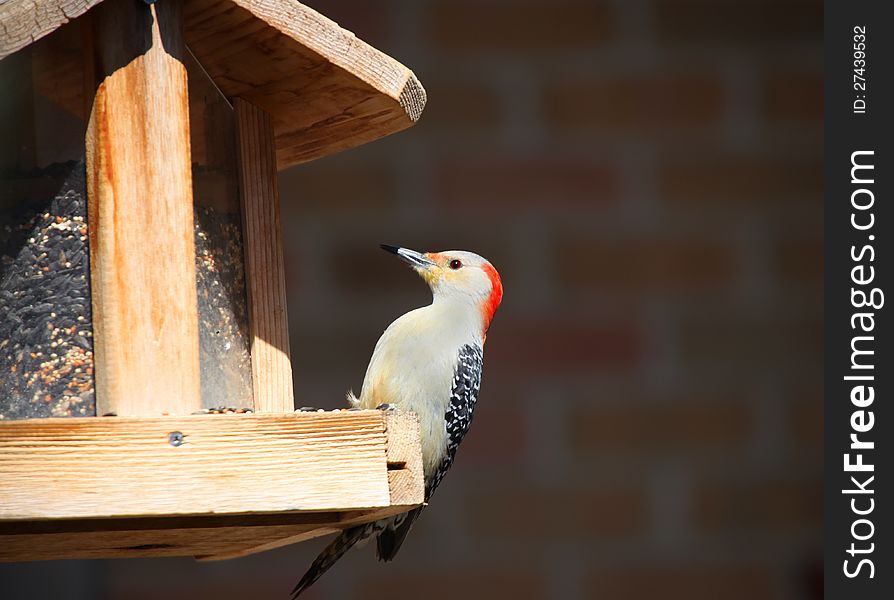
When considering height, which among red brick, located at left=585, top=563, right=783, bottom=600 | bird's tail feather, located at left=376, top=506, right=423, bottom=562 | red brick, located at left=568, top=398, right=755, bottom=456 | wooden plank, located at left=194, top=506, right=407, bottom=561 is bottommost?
red brick, located at left=585, top=563, right=783, bottom=600

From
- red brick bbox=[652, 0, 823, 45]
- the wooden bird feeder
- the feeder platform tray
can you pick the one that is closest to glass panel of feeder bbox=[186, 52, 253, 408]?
the wooden bird feeder

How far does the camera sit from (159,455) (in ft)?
5.94

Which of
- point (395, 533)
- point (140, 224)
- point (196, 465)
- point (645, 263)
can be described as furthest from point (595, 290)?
point (196, 465)

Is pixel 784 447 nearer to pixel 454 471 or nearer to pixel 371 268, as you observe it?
pixel 454 471

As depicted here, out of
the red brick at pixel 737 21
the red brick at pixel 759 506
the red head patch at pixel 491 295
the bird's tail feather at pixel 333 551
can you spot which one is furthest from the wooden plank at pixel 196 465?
the red brick at pixel 737 21

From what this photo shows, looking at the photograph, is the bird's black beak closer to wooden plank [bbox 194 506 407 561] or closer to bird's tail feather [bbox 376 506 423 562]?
bird's tail feather [bbox 376 506 423 562]

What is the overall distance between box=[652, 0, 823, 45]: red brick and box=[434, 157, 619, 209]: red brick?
1.30 ft

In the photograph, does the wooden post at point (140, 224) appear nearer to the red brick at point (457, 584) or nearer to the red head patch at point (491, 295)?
the red head patch at point (491, 295)

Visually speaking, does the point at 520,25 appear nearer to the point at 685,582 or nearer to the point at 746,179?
the point at 746,179

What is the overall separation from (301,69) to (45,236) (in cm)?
46

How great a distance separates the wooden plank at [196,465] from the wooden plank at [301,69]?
0.53 meters

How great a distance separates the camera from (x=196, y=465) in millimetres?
1826

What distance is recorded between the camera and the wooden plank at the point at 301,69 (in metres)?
2.11

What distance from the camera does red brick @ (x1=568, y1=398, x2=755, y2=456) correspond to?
3592mm
